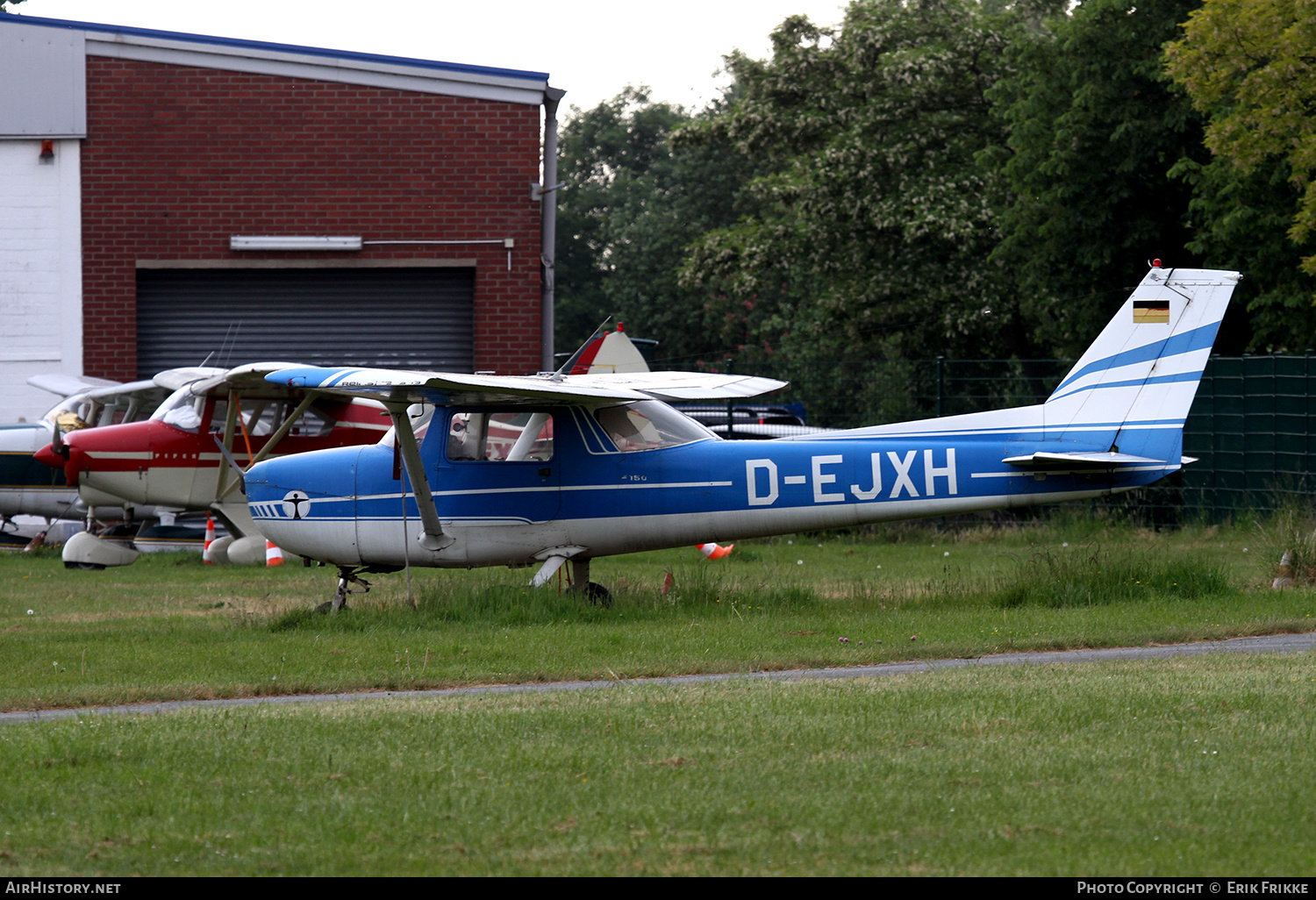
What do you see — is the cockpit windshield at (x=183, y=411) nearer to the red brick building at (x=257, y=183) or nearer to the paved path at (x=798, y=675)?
the red brick building at (x=257, y=183)

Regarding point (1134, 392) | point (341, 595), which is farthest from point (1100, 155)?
point (341, 595)

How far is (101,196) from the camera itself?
21406 millimetres

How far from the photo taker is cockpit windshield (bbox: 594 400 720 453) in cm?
1148

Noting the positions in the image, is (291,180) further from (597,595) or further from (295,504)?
(597,595)

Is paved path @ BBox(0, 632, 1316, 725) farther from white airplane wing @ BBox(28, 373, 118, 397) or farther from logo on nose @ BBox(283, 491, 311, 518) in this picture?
white airplane wing @ BBox(28, 373, 118, 397)

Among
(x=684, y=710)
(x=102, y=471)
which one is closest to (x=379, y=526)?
(x=684, y=710)

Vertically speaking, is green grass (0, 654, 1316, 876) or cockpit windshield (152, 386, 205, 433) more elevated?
cockpit windshield (152, 386, 205, 433)

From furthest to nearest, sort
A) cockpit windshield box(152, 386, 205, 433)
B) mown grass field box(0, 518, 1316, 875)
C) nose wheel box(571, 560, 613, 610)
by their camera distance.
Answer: cockpit windshield box(152, 386, 205, 433), nose wheel box(571, 560, 613, 610), mown grass field box(0, 518, 1316, 875)

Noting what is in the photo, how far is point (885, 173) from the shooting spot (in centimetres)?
2858

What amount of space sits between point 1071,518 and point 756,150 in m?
14.2

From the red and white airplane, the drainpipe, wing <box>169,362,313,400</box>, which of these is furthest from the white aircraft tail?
the drainpipe

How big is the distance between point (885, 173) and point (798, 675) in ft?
71.3

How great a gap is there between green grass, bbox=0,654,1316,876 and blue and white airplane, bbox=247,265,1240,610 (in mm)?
3438

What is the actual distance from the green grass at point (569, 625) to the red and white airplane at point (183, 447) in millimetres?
2097
